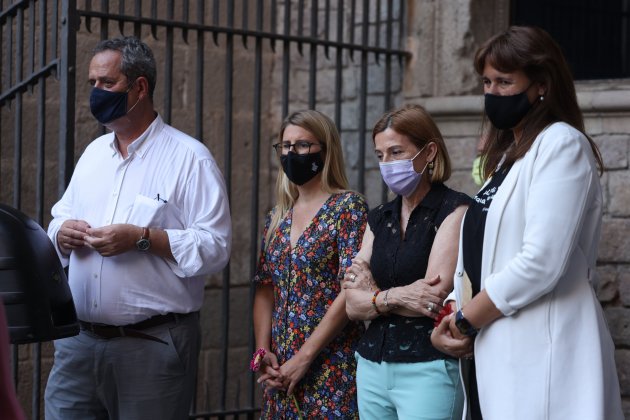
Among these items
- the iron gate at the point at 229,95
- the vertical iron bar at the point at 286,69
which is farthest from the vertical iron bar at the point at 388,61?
the vertical iron bar at the point at 286,69

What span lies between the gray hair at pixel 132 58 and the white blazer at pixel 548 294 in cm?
153

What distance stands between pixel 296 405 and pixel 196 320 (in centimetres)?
48

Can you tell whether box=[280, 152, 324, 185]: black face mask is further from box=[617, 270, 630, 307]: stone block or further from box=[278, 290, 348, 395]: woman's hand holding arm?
box=[617, 270, 630, 307]: stone block

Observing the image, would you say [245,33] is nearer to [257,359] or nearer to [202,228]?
[202,228]

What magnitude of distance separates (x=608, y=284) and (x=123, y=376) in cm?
235

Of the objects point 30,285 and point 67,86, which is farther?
point 67,86

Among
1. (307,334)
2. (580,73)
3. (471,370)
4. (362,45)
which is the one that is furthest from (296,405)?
(580,73)

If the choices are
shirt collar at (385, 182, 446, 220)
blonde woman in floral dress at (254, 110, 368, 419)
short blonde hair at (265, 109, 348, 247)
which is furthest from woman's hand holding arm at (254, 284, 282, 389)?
shirt collar at (385, 182, 446, 220)

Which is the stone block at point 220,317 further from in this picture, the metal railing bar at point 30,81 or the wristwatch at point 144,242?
the wristwatch at point 144,242

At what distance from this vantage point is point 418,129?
3912mm

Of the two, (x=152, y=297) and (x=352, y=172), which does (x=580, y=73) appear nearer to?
(x=352, y=172)

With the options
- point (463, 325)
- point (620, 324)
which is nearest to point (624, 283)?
point (620, 324)

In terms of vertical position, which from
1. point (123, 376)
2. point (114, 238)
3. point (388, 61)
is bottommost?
point (123, 376)

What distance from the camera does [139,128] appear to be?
13.7ft
